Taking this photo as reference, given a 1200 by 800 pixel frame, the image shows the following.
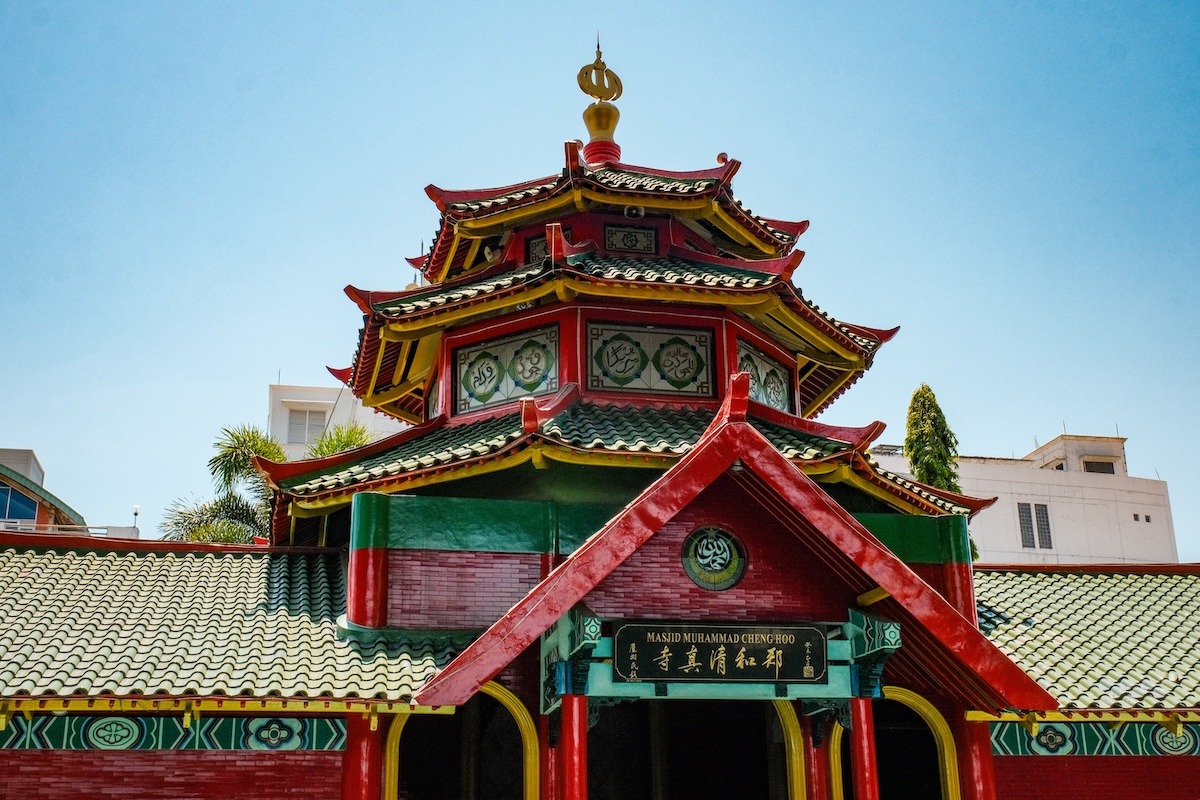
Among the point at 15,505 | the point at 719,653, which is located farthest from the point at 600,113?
the point at 15,505

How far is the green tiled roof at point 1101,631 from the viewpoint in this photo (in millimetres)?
13555

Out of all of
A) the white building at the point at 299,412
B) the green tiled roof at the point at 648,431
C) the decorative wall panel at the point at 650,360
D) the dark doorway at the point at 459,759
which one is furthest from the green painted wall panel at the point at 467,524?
the white building at the point at 299,412

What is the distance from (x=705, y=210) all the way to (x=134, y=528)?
27.7 meters

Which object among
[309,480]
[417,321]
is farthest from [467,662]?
[417,321]

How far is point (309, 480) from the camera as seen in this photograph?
15586 millimetres

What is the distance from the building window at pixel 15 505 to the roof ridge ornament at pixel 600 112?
2445 cm

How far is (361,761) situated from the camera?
12.5 meters

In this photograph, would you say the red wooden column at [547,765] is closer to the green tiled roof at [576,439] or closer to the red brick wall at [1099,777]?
the green tiled roof at [576,439]

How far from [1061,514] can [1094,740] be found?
35.3 meters

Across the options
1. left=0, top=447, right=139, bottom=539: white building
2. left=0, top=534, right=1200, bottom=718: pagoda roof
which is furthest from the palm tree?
left=0, top=534, right=1200, bottom=718: pagoda roof

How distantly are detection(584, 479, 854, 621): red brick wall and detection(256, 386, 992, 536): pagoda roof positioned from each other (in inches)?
39.2

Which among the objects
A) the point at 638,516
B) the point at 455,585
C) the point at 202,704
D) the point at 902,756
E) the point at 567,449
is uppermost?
the point at 567,449

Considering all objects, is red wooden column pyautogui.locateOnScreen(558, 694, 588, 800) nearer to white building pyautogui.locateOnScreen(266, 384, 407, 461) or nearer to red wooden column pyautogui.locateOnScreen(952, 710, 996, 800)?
red wooden column pyautogui.locateOnScreen(952, 710, 996, 800)

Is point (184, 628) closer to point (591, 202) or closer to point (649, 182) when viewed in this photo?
point (591, 202)
